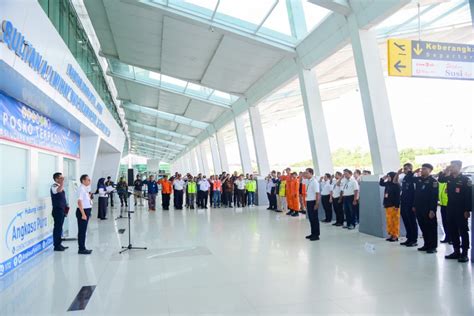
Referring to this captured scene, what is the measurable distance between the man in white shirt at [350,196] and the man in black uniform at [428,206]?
2323 millimetres

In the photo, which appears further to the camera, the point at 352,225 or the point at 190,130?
the point at 190,130

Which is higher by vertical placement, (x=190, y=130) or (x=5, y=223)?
(x=190, y=130)

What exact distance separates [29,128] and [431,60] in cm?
681

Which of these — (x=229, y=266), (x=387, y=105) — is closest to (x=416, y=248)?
(x=387, y=105)

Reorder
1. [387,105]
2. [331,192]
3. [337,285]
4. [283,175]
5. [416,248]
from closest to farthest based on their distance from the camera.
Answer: [337,285] → [416,248] → [387,105] → [331,192] → [283,175]

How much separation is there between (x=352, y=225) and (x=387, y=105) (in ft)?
9.45

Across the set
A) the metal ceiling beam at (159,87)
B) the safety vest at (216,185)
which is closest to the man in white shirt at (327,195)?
the safety vest at (216,185)

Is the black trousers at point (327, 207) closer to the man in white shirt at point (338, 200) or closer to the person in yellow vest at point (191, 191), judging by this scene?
the man in white shirt at point (338, 200)

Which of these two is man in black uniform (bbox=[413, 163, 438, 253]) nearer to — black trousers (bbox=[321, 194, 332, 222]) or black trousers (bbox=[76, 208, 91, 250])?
black trousers (bbox=[321, 194, 332, 222])

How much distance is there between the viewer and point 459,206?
4809 mm

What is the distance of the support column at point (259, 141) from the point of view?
1408cm

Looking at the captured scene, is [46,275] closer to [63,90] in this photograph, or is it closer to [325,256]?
[63,90]

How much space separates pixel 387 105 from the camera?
6930mm

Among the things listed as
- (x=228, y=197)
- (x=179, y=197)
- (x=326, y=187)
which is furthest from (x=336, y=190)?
(x=179, y=197)
